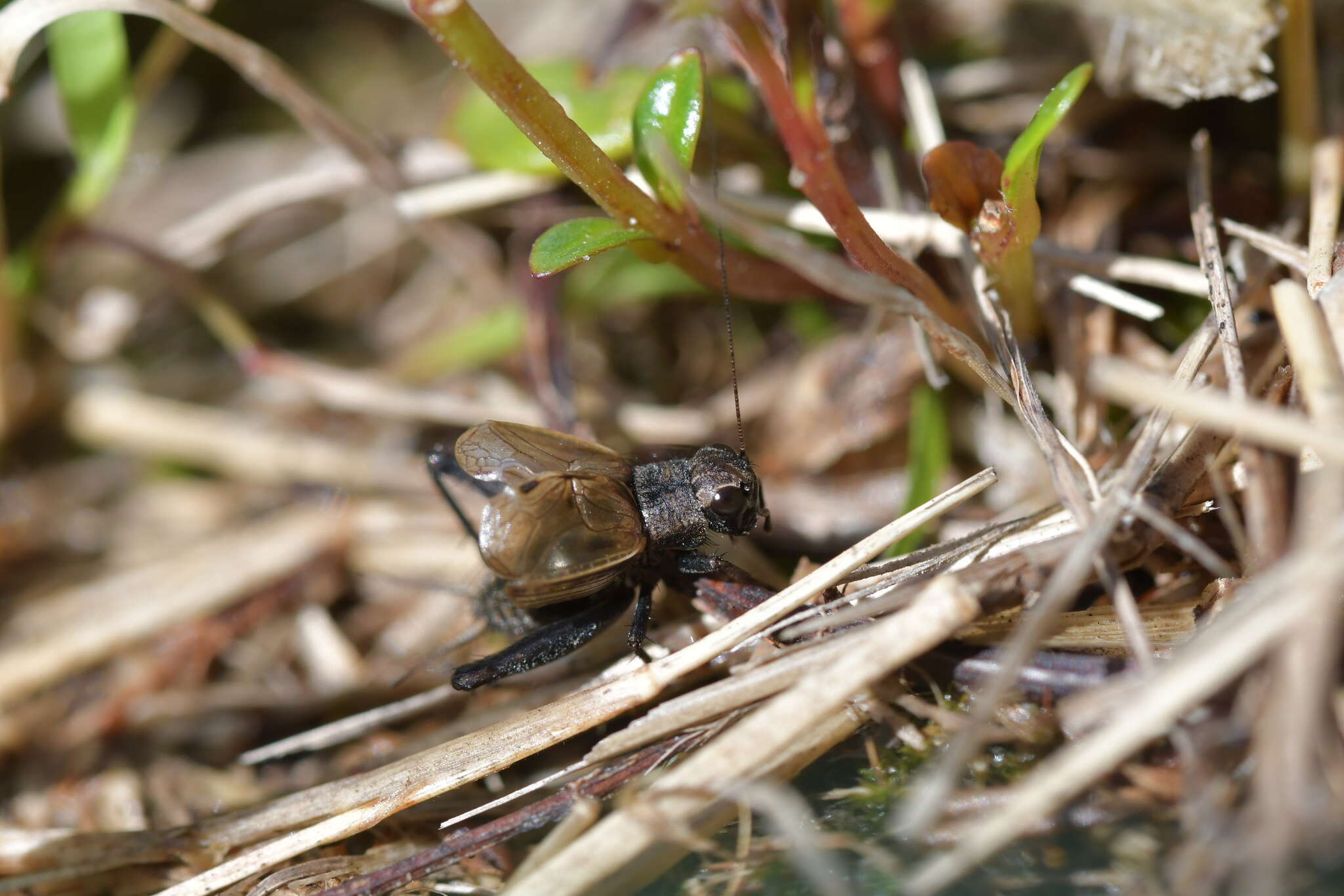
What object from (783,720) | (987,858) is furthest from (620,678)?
(987,858)

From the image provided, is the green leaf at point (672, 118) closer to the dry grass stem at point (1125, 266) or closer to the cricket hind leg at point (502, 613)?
the dry grass stem at point (1125, 266)

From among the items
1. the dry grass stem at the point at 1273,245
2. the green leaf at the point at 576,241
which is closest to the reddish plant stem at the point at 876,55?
the dry grass stem at the point at 1273,245

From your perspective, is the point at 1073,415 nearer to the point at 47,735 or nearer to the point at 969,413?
the point at 969,413

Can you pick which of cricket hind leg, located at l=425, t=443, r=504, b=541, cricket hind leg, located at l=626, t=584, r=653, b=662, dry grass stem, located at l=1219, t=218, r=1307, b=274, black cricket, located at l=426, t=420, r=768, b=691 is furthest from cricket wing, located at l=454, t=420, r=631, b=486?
dry grass stem, located at l=1219, t=218, r=1307, b=274

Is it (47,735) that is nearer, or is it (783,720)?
(783,720)

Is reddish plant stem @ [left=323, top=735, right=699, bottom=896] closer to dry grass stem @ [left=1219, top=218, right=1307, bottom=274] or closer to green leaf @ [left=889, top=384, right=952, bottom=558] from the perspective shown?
green leaf @ [left=889, top=384, right=952, bottom=558]
